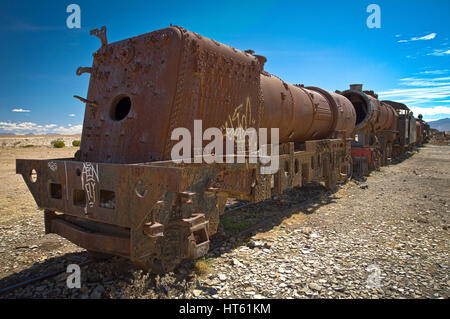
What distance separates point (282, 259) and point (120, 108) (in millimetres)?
2966

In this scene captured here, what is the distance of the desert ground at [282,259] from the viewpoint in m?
3.31

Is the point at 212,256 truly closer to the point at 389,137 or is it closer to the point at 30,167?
the point at 30,167

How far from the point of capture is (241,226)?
5.55 meters

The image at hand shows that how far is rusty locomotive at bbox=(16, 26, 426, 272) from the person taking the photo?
295 centimetres

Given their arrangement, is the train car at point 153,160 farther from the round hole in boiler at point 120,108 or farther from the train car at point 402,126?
the train car at point 402,126

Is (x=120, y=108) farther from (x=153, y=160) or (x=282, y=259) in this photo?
(x=282, y=259)

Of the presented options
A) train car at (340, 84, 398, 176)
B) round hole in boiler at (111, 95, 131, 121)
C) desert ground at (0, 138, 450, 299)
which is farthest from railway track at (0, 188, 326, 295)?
train car at (340, 84, 398, 176)

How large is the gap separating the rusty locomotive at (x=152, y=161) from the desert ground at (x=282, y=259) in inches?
18.9

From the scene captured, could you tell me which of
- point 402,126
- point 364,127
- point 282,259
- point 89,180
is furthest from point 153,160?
point 402,126

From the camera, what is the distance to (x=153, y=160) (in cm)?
339

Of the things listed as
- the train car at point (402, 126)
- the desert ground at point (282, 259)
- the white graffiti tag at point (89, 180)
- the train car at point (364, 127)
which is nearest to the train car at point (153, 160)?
the white graffiti tag at point (89, 180)

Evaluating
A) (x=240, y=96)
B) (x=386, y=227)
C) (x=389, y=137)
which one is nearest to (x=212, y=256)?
(x=240, y=96)
